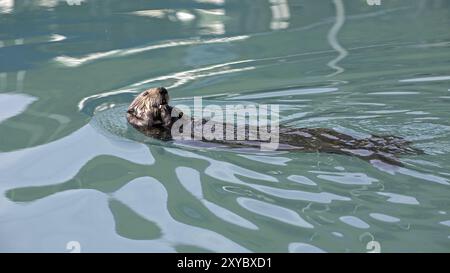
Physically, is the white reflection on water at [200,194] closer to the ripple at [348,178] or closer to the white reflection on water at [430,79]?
the ripple at [348,178]

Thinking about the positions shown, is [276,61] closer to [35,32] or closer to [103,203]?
[35,32]

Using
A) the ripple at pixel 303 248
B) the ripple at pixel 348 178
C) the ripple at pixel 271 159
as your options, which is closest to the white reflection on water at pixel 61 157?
the ripple at pixel 271 159

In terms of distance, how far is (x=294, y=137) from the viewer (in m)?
5.76

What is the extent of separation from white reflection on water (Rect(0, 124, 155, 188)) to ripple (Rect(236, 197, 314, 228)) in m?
1.15

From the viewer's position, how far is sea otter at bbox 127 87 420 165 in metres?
5.45

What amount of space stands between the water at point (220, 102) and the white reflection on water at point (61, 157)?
2 centimetres

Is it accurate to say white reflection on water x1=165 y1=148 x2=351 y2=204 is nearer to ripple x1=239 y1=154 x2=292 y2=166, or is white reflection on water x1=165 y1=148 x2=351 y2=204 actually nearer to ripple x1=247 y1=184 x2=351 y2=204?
ripple x1=247 y1=184 x2=351 y2=204

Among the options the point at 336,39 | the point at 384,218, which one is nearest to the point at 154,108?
the point at 384,218

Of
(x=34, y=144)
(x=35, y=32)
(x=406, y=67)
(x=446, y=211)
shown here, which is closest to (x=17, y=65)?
(x=35, y=32)

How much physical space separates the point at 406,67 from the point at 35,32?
4378 mm

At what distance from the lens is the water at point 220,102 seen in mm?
4473

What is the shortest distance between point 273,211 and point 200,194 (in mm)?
586

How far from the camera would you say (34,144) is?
6125mm

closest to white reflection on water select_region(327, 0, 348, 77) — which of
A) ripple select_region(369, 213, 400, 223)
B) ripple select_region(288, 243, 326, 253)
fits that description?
ripple select_region(369, 213, 400, 223)
